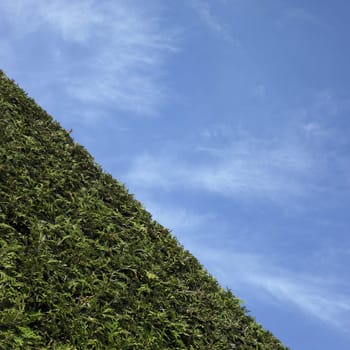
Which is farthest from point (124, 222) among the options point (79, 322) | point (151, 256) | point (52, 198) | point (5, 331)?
point (5, 331)

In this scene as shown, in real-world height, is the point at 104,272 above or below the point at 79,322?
above

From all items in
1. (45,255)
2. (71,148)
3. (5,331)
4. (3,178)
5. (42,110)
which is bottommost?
(5,331)

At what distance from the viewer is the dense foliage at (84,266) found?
18.1 ft

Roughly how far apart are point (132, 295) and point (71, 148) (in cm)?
290

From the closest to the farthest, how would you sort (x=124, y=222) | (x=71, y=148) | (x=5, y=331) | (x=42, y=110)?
(x=5, y=331) → (x=124, y=222) → (x=71, y=148) → (x=42, y=110)

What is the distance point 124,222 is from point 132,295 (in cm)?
140

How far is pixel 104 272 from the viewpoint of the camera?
6.48 meters

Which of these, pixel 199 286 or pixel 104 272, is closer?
pixel 104 272

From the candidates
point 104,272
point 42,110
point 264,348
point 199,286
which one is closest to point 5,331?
point 104,272

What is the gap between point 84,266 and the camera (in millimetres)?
6273

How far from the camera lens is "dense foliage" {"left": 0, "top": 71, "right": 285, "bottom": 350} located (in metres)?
5.52

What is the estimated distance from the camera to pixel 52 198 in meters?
6.96

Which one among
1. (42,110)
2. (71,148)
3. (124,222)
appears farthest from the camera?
(42,110)

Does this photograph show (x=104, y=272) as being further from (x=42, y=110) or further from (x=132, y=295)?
(x=42, y=110)
